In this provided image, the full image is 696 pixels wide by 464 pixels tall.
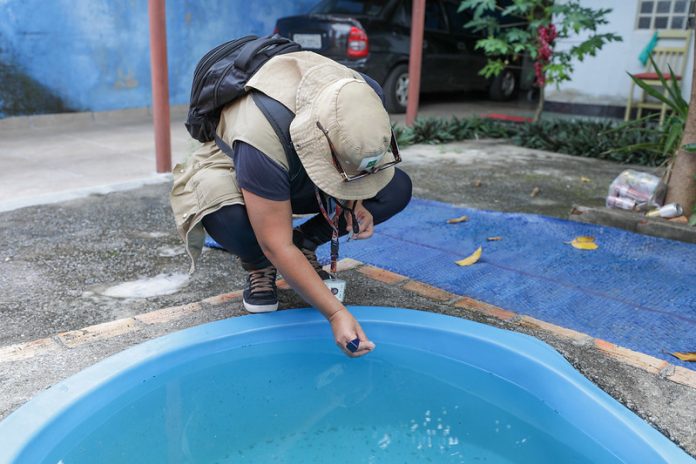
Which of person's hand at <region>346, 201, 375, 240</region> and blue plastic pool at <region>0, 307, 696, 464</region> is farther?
person's hand at <region>346, 201, 375, 240</region>

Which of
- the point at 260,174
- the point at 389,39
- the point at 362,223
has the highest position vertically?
the point at 389,39

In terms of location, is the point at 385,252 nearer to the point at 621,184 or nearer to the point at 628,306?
the point at 628,306

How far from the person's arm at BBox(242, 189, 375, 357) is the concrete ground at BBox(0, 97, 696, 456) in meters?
0.57

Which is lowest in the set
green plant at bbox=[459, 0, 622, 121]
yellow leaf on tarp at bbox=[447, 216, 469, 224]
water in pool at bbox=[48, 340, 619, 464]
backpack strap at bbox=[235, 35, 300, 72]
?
water in pool at bbox=[48, 340, 619, 464]

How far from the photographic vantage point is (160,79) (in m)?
4.05

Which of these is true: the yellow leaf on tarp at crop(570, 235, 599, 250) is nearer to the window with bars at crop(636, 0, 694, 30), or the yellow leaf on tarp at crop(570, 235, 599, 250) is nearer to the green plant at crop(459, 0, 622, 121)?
the green plant at crop(459, 0, 622, 121)

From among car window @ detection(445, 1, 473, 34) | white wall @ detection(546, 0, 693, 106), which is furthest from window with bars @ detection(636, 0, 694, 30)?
car window @ detection(445, 1, 473, 34)

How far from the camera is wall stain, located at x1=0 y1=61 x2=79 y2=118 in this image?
5699 mm

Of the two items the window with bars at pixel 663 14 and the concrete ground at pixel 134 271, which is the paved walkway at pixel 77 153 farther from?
the window with bars at pixel 663 14

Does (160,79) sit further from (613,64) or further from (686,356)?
(613,64)

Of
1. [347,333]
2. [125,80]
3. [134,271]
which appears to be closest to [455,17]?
[125,80]

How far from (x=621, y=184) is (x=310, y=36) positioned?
415cm

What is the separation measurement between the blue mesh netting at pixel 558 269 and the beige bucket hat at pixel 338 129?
1.00 metres

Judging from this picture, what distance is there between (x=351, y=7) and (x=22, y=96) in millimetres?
3406
